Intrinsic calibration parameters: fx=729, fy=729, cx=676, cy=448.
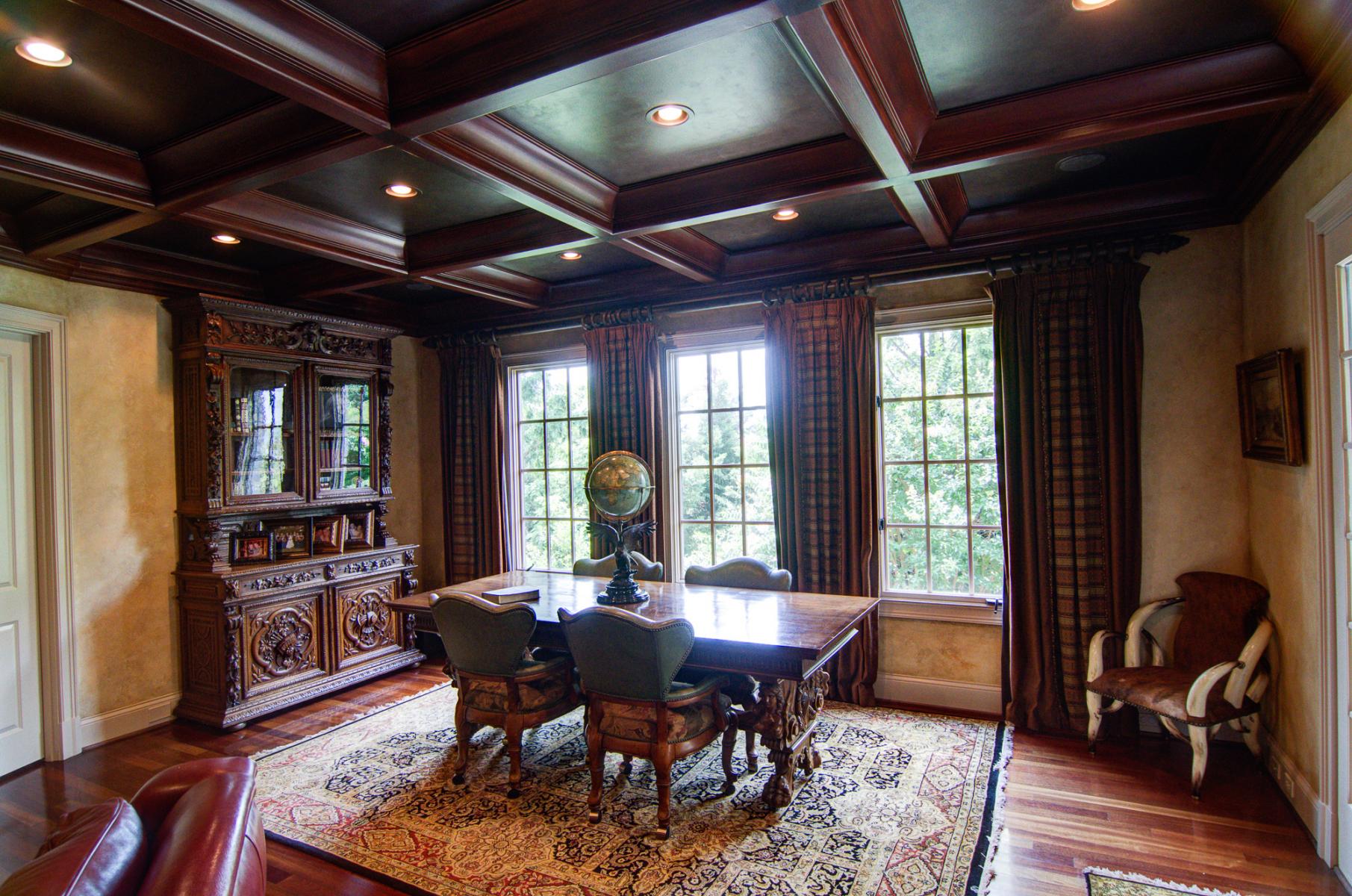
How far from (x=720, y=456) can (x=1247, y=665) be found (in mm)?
2838

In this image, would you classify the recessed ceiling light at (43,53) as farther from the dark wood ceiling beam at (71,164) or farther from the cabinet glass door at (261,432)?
the cabinet glass door at (261,432)

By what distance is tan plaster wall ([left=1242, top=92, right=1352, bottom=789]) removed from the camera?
2.54 m

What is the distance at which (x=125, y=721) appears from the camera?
157 inches

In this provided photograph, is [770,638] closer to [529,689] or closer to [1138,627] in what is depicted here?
[529,689]

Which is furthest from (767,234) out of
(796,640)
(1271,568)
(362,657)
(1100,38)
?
(362,657)

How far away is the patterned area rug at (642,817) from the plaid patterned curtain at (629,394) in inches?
60.5

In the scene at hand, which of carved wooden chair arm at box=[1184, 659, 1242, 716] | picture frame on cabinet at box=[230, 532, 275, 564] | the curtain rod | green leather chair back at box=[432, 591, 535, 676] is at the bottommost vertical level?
carved wooden chair arm at box=[1184, 659, 1242, 716]

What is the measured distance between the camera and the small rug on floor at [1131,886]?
7.57 feet

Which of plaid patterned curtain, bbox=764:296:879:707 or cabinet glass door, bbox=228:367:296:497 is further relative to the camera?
cabinet glass door, bbox=228:367:296:497

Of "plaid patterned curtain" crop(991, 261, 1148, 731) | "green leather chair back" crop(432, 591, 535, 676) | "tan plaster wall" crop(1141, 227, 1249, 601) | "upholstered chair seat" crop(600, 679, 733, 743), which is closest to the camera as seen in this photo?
"upholstered chair seat" crop(600, 679, 733, 743)

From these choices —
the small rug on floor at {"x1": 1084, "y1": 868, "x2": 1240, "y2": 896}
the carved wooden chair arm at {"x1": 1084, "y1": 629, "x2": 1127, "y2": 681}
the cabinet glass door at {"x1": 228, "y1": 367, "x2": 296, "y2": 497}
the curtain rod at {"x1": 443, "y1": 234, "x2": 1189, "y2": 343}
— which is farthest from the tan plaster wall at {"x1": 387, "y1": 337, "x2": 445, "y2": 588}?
the small rug on floor at {"x1": 1084, "y1": 868, "x2": 1240, "y2": 896}

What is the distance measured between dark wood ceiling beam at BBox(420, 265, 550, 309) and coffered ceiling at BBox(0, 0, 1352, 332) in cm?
28

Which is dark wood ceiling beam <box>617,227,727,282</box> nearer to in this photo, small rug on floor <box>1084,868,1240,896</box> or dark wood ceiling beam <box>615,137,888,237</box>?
dark wood ceiling beam <box>615,137,888,237</box>

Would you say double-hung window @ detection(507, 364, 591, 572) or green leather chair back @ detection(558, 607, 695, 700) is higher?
double-hung window @ detection(507, 364, 591, 572)
